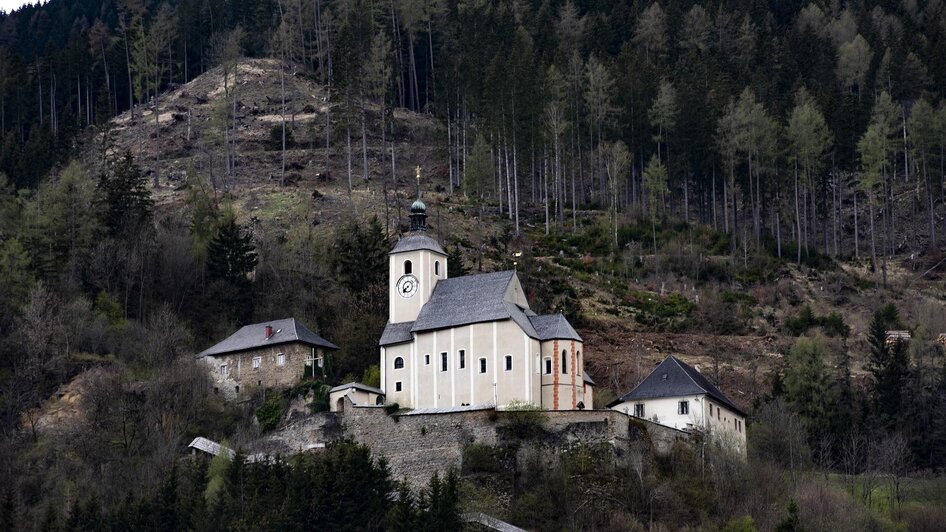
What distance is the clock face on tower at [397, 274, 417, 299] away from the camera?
62.4m

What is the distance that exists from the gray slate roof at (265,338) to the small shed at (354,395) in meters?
4.05

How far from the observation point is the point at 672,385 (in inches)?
2299

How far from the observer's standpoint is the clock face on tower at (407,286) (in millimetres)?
62438

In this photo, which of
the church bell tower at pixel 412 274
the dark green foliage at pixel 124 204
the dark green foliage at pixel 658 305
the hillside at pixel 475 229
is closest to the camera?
the church bell tower at pixel 412 274

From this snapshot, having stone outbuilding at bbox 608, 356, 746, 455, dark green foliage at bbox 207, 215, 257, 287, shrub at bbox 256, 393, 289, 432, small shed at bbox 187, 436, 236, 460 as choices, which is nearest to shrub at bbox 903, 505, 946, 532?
stone outbuilding at bbox 608, 356, 746, 455

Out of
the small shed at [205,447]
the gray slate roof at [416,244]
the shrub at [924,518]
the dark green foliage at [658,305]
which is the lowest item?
the shrub at [924,518]

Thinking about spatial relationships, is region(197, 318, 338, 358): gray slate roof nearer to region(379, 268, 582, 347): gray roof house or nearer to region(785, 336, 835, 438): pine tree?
region(379, 268, 582, 347): gray roof house

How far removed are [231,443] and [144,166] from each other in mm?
40052

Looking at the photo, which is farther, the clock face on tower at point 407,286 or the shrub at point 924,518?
the clock face on tower at point 407,286

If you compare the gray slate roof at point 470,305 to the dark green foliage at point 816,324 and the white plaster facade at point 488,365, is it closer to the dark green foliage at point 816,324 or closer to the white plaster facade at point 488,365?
the white plaster facade at point 488,365

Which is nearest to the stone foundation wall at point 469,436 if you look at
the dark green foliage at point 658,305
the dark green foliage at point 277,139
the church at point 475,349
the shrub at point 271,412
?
the shrub at point 271,412

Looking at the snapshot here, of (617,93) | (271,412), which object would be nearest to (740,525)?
(271,412)

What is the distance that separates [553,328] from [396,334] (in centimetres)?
717

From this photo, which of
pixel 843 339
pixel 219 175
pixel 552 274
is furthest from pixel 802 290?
pixel 219 175
